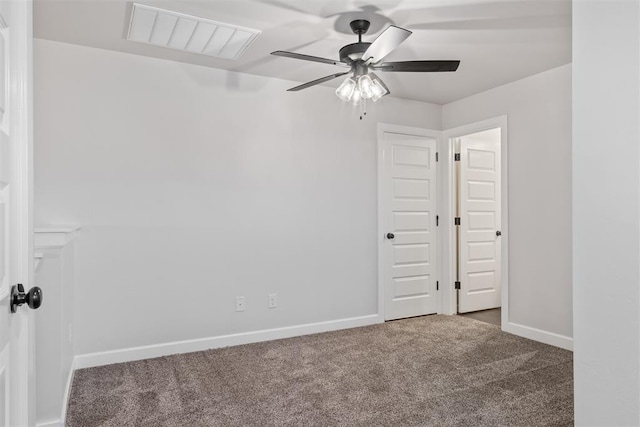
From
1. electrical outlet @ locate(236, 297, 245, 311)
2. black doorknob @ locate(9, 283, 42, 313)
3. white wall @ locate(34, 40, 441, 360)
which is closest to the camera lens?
black doorknob @ locate(9, 283, 42, 313)

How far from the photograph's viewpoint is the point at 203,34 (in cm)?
288

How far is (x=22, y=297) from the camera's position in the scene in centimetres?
111

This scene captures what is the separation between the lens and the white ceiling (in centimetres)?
252

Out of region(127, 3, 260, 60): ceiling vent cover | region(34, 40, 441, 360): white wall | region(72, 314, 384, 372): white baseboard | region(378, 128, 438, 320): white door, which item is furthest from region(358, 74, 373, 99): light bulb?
region(72, 314, 384, 372): white baseboard

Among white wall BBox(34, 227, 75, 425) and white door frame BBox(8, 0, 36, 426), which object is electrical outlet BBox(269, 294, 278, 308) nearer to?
white wall BBox(34, 227, 75, 425)

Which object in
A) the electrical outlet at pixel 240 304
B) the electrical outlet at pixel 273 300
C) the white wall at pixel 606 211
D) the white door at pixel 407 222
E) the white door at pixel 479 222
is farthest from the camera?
the white door at pixel 479 222

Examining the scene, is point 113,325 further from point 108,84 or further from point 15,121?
point 15,121

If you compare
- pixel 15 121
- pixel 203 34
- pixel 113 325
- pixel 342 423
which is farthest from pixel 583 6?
pixel 113 325

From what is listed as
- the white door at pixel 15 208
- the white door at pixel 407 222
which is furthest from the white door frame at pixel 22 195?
the white door at pixel 407 222

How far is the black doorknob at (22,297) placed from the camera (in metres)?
1.09

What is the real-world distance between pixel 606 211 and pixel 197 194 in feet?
9.92

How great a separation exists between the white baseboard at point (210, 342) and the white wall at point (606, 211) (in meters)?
2.94

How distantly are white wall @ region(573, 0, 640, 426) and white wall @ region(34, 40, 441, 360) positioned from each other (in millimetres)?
2869

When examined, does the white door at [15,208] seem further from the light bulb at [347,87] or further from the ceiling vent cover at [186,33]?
the light bulb at [347,87]
